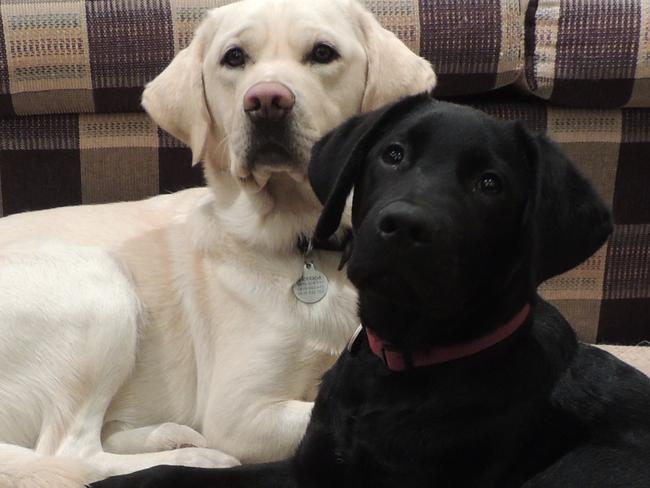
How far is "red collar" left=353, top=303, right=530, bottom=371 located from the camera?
1348mm

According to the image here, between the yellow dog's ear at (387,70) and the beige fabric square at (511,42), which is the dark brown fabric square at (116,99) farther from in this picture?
the beige fabric square at (511,42)

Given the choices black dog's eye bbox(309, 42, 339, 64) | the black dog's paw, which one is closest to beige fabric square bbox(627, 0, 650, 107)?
black dog's eye bbox(309, 42, 339, 64)

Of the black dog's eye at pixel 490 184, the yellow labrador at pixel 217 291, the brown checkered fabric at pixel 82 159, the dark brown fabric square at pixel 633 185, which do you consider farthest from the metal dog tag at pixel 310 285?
the dark brown fabric square at pixel 633 185

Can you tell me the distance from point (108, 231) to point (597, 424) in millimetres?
1182

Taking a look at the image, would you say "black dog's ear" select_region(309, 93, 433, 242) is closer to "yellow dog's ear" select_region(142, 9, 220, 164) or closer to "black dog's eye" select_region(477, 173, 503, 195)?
"black dog's eye" select_region(477, 173, 503, 195)

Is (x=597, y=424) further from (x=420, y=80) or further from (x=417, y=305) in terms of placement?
(x=420, y=80)

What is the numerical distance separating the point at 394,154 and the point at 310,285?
52cm

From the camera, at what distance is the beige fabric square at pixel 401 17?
2.32 m

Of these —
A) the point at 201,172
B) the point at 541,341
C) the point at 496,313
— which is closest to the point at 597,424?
the point at 541,341

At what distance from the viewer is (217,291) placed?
188 centimetres

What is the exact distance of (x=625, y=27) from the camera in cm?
232

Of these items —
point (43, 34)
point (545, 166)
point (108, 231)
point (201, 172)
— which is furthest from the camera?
point (201, 172)

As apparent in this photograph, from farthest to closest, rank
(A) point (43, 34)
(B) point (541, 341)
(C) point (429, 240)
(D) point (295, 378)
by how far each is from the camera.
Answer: (A) point (43, 34), (D) point (295, 378), (B) point (541, 341), (C) point (429, 240)

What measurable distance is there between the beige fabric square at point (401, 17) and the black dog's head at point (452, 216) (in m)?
0.95
